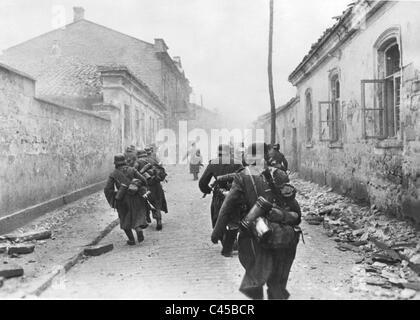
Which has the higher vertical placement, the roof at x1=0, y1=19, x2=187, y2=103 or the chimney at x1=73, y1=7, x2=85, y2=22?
the chimney at x1=73, y1=7, x2=85, y2=22

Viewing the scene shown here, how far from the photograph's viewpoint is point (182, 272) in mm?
5691

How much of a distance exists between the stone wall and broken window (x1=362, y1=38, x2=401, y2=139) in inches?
270

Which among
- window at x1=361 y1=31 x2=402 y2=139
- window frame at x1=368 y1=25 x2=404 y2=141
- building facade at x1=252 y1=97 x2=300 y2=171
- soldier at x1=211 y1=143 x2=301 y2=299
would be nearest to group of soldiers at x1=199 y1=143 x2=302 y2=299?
soldier at x1=211 y1=143 x2=301 y2=299

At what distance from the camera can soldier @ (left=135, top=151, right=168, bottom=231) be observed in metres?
8.59

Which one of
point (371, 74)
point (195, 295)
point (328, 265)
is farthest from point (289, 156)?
point (195, 295)

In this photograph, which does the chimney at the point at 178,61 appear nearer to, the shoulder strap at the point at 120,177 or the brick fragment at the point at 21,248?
the shoulder strap at the point at 120,177

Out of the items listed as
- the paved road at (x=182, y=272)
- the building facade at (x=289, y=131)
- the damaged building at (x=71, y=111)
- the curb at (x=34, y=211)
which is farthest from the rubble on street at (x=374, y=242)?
the building facade at (x=289, y=131)

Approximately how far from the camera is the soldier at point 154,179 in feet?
28.2

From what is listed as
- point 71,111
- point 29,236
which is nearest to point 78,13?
point 71,111

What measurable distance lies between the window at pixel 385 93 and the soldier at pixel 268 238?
19.3ft

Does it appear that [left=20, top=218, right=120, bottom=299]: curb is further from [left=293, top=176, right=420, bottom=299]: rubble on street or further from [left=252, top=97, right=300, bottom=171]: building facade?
[left=252, top=97, right=300, bottom=171]: building facade

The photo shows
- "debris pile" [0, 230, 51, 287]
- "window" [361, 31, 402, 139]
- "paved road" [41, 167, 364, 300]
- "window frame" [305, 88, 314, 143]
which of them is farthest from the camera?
"window frame" [305, 88, 314, 143]

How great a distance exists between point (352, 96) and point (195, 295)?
828cm
